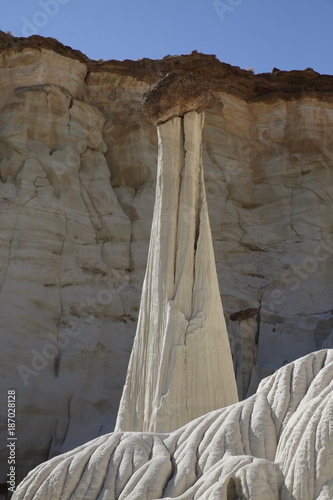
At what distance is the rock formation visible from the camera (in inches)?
205

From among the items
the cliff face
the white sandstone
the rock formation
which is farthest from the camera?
the cliff face

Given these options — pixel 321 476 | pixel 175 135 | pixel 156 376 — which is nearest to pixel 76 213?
pixel 175 135

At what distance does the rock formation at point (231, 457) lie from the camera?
17.1 feet

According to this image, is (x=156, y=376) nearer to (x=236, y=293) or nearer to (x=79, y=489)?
(x=79, y=489)

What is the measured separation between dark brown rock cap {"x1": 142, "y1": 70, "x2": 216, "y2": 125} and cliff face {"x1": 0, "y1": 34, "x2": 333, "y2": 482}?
537cm

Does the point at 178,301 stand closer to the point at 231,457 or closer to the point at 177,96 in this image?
the point at 177,96

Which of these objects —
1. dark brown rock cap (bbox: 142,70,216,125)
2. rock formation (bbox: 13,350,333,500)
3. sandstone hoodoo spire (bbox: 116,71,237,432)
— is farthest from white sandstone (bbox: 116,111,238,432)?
rock formation (bbox: 13,350,333,500)

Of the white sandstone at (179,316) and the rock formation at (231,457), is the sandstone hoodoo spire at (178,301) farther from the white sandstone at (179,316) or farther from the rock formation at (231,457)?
the rock formation at (231,457)

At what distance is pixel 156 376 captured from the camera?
914cm

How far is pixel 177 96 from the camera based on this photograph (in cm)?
1012

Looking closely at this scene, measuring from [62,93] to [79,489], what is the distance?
1230cm

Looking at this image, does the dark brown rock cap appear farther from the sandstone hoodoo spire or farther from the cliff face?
the cliff face

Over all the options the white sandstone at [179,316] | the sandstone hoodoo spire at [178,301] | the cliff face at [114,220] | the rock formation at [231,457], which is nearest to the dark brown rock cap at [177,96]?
the sandstone hoodoo spire at [178,301]

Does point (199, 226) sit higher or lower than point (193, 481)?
higher
